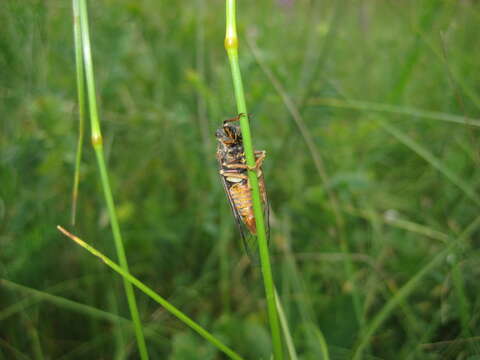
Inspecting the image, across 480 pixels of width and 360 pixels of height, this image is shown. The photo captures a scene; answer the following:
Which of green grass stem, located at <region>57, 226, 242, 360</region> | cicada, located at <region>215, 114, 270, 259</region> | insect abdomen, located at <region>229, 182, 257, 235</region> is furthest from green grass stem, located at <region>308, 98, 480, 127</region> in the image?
green grass stem, located at <region>57, 226, 242, 360</region>

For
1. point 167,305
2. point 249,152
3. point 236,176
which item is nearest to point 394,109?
point 236,176

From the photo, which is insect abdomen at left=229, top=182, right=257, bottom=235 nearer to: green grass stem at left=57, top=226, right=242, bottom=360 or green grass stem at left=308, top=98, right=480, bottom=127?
green grass stem at left=57, top=226, right=242, bottom=360

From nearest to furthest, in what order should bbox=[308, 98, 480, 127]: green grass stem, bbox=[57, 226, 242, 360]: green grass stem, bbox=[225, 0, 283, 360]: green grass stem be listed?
bbox=[225, 0, 283, 360]: green grass stem < bbox=[57, 226, 242, 360]: green grass stem < bbox=[308, 98, 480, 127]: green grass stem

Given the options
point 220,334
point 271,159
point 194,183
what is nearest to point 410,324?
point 220,334

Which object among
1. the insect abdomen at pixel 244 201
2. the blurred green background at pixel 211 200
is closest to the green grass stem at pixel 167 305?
the blurred green background at pixel 211 200

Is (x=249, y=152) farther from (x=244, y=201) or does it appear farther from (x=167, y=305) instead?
(x=244, y=201)

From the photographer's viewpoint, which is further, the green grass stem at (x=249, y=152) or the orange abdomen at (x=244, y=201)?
the orange abdomen at (x=244, y=201)

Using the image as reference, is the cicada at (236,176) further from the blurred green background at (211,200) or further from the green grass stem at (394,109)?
the green grass stem at (394,109)
